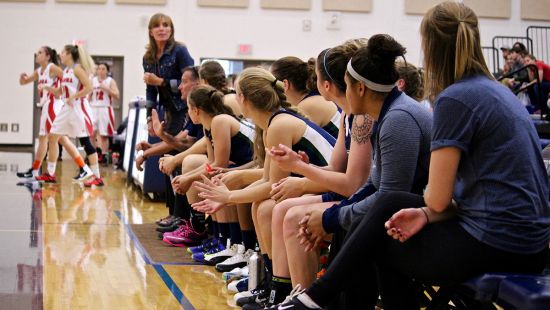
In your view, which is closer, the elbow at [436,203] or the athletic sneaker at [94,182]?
the elbow at [436,203]

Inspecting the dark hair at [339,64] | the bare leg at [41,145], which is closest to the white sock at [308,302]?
the dark hair at [339,64]

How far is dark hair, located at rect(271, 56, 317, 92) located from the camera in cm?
417

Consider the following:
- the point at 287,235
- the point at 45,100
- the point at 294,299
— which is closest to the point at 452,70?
the point at 294,299

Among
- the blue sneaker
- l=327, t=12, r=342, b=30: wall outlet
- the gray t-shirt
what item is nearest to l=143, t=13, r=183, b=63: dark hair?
the blue sneaker

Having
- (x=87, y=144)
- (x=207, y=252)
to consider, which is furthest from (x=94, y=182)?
(x=207, y=252)

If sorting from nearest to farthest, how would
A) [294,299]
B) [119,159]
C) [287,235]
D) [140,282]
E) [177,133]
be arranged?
[294,299] < [287,235] < [140,282] < [177,133] < [119,159]

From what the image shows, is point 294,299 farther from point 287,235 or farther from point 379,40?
point 379,40

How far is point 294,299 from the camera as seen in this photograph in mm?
2654

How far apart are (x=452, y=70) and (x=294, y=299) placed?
856 mm

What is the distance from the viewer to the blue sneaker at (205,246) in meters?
5.08

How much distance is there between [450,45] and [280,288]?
1430 mm

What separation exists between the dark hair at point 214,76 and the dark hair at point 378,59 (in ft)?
8.83

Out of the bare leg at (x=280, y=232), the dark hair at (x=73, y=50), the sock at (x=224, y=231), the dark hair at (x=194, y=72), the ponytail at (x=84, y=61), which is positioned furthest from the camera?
the ponytail at (x=84, y=61)

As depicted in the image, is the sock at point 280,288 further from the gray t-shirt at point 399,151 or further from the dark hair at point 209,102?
the dark hair at point 209,102
